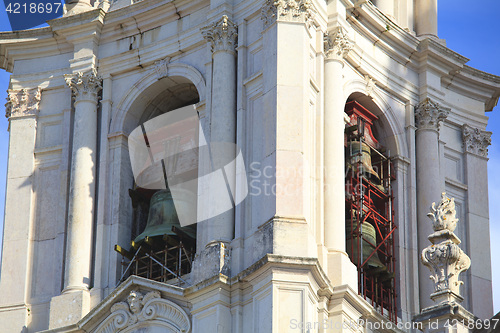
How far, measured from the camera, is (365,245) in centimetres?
3731

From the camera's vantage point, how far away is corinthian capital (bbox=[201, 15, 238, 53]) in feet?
122

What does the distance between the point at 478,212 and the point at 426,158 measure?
212 centimetres

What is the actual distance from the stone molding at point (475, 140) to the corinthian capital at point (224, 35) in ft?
23.1

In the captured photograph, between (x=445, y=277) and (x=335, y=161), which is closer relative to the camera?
(x=445, y=277)

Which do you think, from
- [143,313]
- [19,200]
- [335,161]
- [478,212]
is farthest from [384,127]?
[19,200]

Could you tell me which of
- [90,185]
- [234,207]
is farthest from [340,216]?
[90,185]

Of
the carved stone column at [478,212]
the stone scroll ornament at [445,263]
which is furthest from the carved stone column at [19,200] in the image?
the stone scroll ornament at [445,263]

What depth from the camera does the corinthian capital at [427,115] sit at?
39.9 metres

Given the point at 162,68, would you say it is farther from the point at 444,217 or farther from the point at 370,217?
the point at 444,217

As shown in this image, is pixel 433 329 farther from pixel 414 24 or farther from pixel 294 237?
pixel 414 24

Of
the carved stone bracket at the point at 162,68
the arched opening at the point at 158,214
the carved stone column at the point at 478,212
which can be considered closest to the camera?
the arched opening at the point at 158,214

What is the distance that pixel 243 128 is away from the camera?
35.9 meters

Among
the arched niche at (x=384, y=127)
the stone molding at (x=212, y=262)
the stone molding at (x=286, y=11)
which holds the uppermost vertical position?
the stone molding at (x=286, y=11)

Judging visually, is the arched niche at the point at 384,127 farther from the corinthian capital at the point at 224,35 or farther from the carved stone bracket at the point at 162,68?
the carved stone bracket at the point at 162,68
